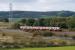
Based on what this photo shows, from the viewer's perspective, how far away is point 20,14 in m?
71.4

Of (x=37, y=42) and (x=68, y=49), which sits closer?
(x=68, y=49)

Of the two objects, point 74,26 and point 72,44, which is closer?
point 72,44

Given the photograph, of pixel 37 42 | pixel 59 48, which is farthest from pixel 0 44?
pixel 59 48

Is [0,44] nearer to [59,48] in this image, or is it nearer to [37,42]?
[37,42]

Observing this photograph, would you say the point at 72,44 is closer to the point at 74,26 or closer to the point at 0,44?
the point at 0,44

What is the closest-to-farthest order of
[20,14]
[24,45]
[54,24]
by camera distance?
[24,45] < [54,24] < [20,14]

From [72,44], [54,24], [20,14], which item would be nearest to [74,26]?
[54,24]

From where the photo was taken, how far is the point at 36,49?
15.9m

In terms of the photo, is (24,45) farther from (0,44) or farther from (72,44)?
(72,44)

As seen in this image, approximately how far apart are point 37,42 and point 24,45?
85 cm

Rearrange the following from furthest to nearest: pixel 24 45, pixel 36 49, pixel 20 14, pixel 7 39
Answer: pixel 20 14, pixel 7 39, pixel 24 45, pixel 36 49

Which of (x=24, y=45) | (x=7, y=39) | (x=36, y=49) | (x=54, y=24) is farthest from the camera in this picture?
(x=54, y=24)

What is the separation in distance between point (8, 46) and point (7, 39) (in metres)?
1.68

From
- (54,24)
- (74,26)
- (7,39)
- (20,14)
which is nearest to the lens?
(7,39)
